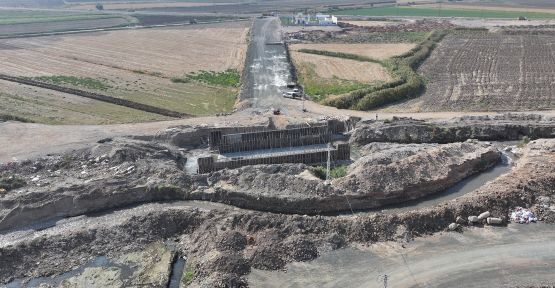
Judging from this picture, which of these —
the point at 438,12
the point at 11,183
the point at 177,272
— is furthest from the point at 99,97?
the point at 438,12

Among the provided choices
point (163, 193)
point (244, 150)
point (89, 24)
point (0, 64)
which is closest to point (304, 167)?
point (244, 150)

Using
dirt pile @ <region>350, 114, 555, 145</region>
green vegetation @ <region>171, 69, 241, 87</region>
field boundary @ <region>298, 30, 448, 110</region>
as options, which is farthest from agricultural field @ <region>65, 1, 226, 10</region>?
dirt pile @ <region>350, 114, 555, 145</region>

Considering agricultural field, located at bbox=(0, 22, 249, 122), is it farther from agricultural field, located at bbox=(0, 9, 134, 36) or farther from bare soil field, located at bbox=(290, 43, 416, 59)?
agricultural field, located at bbox=(0, 9, 134, 36)

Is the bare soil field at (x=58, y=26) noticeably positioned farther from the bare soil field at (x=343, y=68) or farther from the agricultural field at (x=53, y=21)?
the bare soil field at (x=343, y=68)

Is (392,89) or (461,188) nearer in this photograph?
(461,188)

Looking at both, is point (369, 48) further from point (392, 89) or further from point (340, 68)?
point (392, 89)

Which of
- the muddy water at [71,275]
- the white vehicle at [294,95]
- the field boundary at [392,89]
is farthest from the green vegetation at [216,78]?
the muddy water at [71,275]

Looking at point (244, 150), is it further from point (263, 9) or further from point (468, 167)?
point (263, 9)
